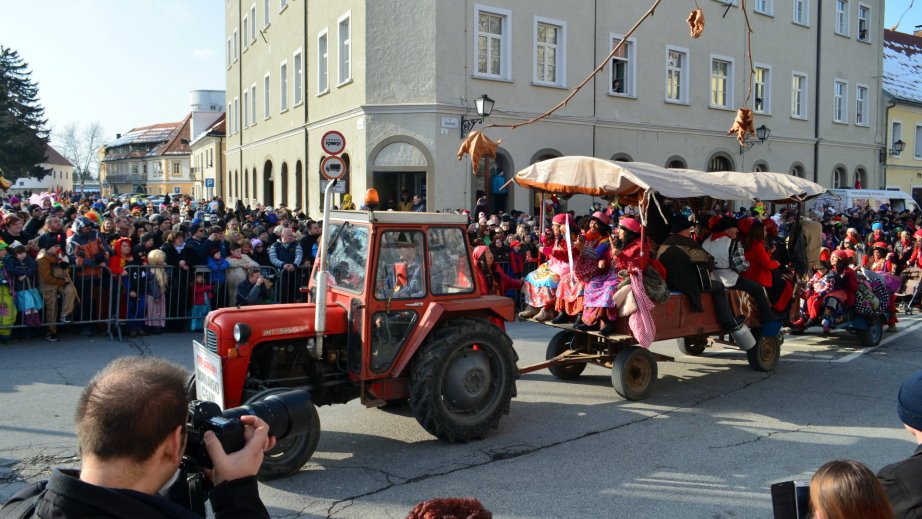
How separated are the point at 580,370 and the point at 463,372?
9.99 feet

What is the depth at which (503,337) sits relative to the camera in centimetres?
678

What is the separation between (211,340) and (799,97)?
1179 inches

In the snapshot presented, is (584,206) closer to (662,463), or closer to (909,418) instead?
(662,463)

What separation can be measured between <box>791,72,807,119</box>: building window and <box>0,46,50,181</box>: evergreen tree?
49.9 metres

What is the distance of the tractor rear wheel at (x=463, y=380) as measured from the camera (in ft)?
20.5

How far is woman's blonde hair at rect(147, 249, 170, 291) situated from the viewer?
10977 mm

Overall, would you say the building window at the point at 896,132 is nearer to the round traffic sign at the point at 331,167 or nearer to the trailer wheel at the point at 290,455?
the round traffic sign at the point at 331,167

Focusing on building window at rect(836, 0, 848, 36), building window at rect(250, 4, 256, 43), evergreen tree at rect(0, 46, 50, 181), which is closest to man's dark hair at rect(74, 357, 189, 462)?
building window at rect(250, 4, 256, 43)

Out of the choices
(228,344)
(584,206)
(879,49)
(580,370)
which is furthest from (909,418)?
(879,49)

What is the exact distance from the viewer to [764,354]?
9570 mm

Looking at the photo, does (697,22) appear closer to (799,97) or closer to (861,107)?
(799,97)

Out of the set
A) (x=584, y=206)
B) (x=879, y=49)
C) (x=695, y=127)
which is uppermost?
(x=879, y=49)

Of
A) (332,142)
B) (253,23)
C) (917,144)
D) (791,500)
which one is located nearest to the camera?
(791,500)

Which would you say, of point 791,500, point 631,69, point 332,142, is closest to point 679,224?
point 332,142
